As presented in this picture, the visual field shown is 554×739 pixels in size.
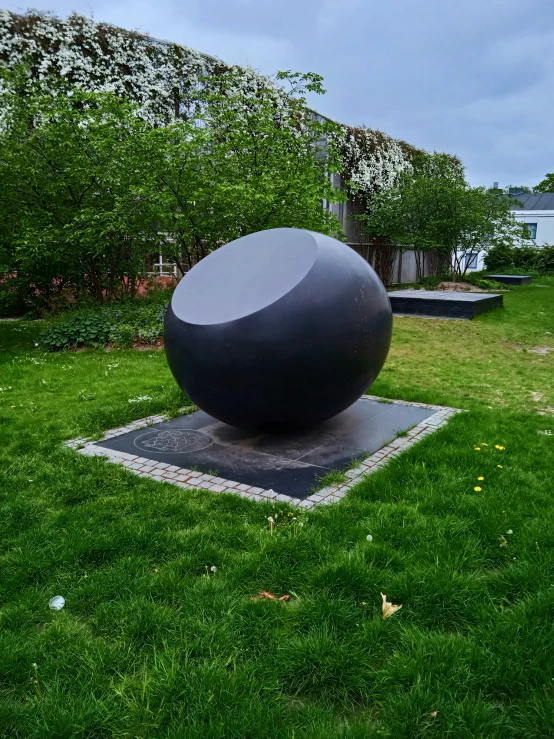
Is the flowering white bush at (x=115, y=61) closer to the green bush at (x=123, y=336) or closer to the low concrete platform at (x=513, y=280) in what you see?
the green bush at (x=123, y=336)

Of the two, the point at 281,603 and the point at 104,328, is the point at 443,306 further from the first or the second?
the point at 281,603

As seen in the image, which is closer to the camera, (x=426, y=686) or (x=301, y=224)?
(x=426, y=686)

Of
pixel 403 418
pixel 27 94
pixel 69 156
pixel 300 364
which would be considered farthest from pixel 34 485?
pixel 27 94

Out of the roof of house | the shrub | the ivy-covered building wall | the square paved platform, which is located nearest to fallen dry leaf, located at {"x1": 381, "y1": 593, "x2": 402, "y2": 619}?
the square paved platform

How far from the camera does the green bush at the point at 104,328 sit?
38.4 ft

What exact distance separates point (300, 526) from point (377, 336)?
7.40 feet

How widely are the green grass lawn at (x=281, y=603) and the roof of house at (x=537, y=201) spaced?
178 ft

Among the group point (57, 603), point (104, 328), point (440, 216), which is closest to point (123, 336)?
point (104, 328)

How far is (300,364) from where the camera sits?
5055mm

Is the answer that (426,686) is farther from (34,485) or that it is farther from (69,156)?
(69,156)

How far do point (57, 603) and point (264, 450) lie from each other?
9.07 feet

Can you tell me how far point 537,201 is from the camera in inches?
2147

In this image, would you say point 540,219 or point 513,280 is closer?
point 513,280

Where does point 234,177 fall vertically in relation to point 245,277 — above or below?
above
